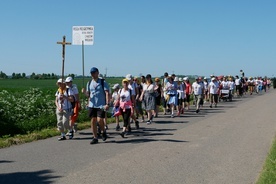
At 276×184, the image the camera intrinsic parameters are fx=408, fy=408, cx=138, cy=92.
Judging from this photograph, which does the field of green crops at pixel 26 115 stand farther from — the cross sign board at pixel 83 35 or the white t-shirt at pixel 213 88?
the white t-shirt at pixel 213 88

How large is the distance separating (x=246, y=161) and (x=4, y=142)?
5.59 meters

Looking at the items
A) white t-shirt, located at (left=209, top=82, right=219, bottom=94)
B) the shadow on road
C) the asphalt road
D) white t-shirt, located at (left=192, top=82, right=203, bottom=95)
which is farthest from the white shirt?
white t-shirt, located at (left=209, top=82, right=219, bottom=94)

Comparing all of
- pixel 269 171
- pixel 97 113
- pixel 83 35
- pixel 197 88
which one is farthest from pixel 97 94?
pixel 197 88

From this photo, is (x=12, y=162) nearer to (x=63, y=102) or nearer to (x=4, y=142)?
(x=4, y=142)

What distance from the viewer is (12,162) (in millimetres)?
7715

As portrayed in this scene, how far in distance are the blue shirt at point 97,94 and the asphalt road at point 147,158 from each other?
94cm

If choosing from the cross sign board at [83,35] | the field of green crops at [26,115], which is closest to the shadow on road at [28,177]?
the field of green crops at [26,115]

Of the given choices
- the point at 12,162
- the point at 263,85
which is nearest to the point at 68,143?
the point at 12,162

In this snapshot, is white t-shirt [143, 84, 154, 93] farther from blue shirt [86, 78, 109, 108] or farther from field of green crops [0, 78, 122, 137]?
blue shirt [86, 78, 109, 108]

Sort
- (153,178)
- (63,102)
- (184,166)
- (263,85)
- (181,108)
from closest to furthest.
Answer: (153,178) → (184,166) → (63,102) → (181,108) → (263,85)

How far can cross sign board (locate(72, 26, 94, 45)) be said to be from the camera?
1265cm

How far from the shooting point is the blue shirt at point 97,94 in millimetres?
9938

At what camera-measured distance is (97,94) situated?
9953mm

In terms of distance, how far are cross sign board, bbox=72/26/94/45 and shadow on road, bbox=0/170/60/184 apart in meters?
6.51
